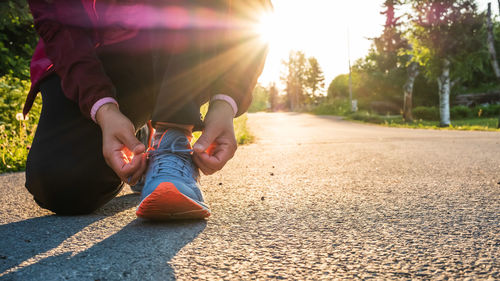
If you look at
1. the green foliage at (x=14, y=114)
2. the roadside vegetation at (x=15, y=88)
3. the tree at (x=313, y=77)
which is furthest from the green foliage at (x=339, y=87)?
the green foliage at (x=14, y=114)

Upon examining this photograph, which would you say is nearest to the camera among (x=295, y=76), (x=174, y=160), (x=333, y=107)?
(x=174, y=160)

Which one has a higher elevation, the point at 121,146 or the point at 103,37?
the point at 103,37

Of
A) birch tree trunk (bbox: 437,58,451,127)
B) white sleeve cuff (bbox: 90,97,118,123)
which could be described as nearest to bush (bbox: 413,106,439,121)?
birch tree trunk (bbox: 437,58,451,127)

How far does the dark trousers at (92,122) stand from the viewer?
138cm

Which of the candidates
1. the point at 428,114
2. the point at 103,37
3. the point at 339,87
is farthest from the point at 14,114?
the point at 339,87

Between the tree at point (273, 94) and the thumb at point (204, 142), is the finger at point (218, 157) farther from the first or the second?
the tree at point (273, 94)

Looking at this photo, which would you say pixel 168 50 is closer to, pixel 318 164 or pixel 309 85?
pixel 318 164

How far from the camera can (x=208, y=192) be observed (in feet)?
6.56

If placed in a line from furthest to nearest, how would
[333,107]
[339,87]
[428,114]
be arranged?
1. [339,87]
2. [333,107]
3. [428,114]

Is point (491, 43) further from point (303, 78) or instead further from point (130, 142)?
point (303, 78)

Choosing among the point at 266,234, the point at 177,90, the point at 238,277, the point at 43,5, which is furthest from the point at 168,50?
the point at 238,277

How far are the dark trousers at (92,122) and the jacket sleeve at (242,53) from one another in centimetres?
10

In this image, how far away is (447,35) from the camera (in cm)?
1382

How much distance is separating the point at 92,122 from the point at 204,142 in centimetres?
64
